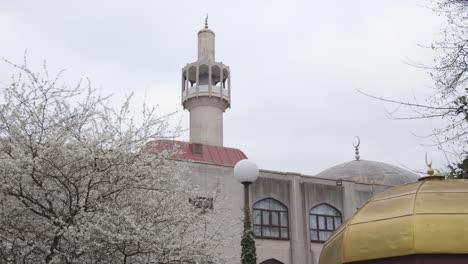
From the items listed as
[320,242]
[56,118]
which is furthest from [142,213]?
[320,242]

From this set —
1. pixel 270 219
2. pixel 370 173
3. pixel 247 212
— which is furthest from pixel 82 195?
pixel 370 173

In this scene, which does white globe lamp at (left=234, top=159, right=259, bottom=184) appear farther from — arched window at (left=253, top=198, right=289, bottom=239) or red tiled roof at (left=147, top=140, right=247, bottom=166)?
red tiled roof at (left=147, top=140, right=247, bottom=166)

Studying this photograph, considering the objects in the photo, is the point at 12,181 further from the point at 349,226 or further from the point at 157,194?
the point at 349,226

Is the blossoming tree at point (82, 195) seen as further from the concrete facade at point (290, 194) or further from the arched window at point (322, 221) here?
the arched window at point (322, 221)

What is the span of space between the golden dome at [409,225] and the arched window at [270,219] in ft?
51.1

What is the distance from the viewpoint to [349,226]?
479 inches

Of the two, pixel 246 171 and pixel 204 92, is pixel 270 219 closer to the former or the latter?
pixel 204 92

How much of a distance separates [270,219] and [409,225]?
→ 58.1 feet

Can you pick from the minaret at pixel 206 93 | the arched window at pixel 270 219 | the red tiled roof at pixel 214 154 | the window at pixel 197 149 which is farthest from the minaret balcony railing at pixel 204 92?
the arched window at pixel 270 219

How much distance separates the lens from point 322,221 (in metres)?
29.7

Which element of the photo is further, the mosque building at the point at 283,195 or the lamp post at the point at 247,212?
the mosque building at the point at 283,195

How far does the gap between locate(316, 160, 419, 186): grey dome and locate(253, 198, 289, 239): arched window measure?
4717 millimetres

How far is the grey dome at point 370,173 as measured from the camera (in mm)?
32875

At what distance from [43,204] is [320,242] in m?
19.0
